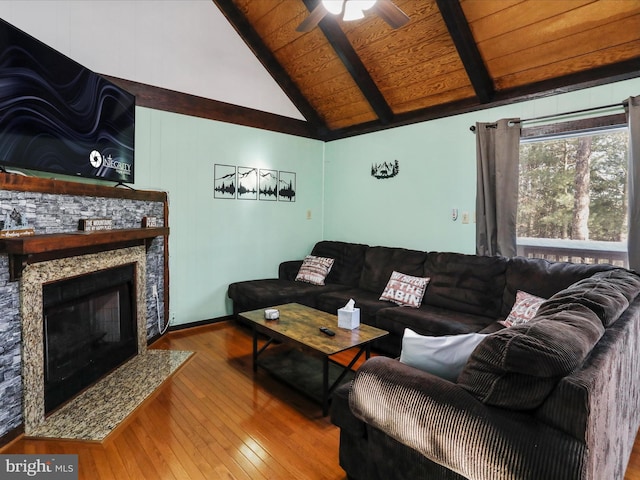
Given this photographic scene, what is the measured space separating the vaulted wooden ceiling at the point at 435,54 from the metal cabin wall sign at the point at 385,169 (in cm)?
48

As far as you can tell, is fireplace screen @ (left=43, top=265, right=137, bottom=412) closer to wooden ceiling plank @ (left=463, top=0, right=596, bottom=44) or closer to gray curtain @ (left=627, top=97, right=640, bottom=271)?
wooden ceiling plank @ (left=463, top=0, right=596, bottom=44)

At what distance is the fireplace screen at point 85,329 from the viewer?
2275mm

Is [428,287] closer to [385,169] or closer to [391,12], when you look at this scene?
[385,169]

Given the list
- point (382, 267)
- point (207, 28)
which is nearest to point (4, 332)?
point (382, 267)

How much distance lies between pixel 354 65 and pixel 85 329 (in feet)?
11.6

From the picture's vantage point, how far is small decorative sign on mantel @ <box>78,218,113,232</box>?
99.3 inches

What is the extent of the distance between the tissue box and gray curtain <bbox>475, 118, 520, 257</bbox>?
5.17ft

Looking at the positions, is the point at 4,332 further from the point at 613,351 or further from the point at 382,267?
the point at 382,267

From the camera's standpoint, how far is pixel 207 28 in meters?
3.89

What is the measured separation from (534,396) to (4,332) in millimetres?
2547

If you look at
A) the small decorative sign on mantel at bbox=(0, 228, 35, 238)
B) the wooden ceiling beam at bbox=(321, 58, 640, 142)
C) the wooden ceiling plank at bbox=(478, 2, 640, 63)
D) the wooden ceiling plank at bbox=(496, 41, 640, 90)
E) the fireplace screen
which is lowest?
the fireplace screen

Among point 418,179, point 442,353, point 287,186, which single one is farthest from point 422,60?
point 442,353

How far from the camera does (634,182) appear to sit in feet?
8.55

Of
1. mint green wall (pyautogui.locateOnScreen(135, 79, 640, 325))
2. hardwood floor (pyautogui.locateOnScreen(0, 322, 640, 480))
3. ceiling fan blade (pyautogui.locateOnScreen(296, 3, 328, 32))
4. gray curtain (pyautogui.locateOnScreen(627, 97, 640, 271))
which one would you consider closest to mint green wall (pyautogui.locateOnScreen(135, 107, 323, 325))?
mint green wall (pyautogui.locateOnScreen(135, 79, 640, 325))
